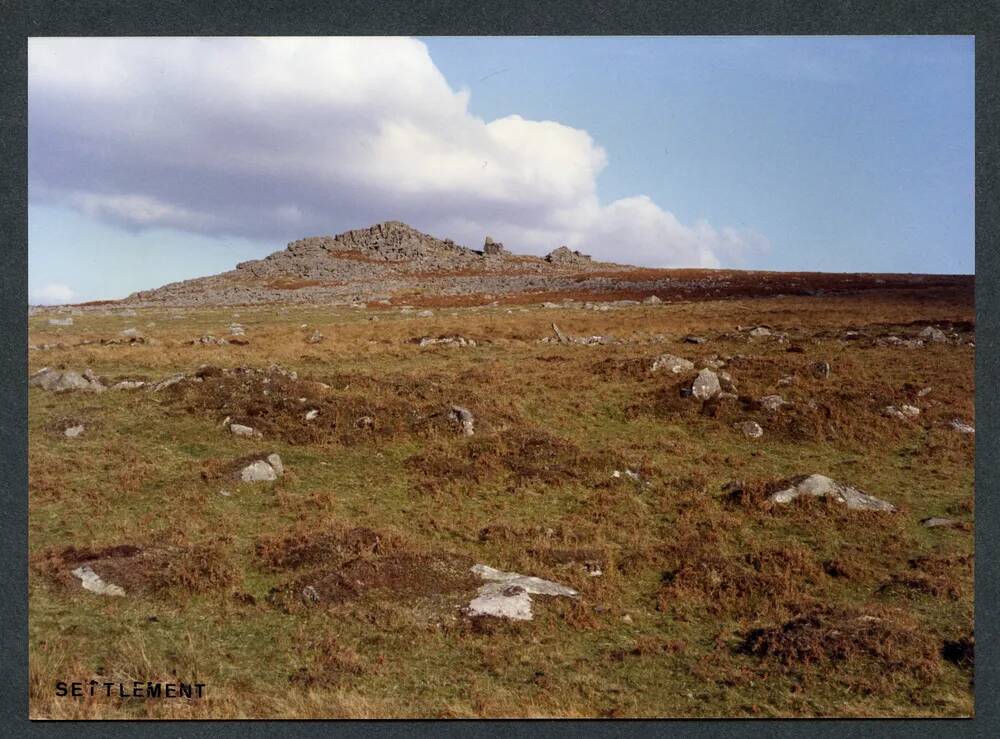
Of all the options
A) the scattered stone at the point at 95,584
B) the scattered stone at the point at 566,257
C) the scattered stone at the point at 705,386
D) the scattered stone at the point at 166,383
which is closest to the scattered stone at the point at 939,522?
the scattered stone at the point at 705,386

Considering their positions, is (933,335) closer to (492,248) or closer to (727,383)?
(727,383)

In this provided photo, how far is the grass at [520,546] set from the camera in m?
7.47

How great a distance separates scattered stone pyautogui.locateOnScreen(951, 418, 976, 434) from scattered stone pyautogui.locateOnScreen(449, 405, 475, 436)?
12815mm

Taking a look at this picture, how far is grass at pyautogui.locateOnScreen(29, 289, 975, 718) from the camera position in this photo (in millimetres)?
7469

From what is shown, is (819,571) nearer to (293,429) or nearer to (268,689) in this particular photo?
(268,689)

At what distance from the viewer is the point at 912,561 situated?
9.95m

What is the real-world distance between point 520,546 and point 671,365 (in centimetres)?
1289

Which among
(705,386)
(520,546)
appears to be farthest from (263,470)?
(705,386)

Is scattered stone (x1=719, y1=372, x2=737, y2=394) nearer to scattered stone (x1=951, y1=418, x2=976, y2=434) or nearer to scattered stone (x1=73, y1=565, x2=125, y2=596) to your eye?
scattered stone (x1=951, y1=418, x2=976, y2=434)

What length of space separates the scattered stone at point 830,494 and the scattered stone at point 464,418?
732 cm

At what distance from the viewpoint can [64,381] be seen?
17.5 meters

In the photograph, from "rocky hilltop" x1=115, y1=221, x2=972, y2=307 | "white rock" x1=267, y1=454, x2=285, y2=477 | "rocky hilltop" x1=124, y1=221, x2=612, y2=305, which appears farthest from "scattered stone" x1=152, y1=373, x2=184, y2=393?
"rocky hilltop" x1=124, y1=221, x2=612, y2=305

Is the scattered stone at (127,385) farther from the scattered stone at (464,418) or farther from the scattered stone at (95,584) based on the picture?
the scattered stone at (95,584)
